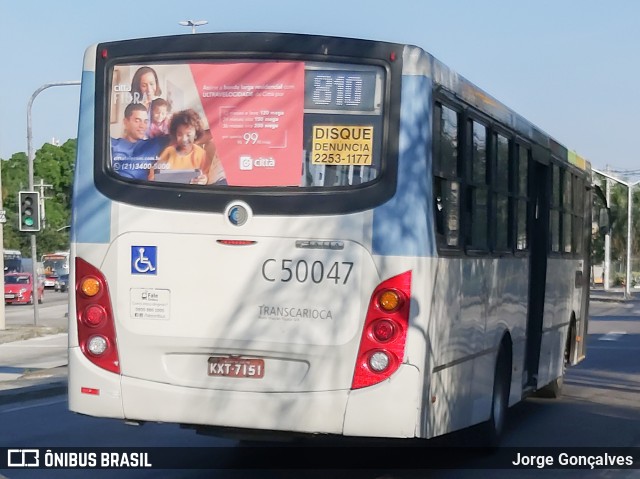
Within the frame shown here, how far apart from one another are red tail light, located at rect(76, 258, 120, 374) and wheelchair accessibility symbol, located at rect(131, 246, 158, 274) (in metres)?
0.25

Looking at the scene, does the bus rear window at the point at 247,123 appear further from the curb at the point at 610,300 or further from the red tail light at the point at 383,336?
the curb at the point at 610,300

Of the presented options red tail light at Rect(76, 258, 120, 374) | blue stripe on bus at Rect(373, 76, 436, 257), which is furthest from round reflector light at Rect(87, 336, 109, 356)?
blue stripe on bus at Rect(373, 76, 436, 257)

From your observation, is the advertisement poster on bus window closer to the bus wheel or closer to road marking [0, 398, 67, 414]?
the bus wheel

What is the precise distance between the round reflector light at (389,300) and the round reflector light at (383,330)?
85 mm

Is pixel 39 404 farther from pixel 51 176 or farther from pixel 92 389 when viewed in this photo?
pixel 51 176

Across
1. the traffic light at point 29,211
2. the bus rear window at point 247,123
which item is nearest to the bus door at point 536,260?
the bus rear window at point 247,123

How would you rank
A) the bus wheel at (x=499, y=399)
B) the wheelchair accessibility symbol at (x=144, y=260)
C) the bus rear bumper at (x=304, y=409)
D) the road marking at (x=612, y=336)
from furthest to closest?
the road marking at (x=612, y=336), the bus wheel at (x=499, y=399), the wheelchair accessibility symbol at (x=144, y=260), the bus rear bumper at (x=304, y=409)

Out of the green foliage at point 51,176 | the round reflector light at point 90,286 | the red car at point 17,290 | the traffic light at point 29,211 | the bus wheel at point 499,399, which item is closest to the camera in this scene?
the round reflector light at point 90,286

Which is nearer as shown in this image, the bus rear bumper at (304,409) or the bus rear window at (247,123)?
the bus rear bumper at (304,409)

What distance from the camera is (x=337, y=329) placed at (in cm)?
801

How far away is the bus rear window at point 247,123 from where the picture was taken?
8.14 m

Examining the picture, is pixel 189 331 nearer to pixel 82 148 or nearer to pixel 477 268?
pixel 82 148

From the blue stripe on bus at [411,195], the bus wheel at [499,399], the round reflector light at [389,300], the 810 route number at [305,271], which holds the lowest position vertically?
the bus wheel at [499,399]

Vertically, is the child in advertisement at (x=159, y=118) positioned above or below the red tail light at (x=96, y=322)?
above
